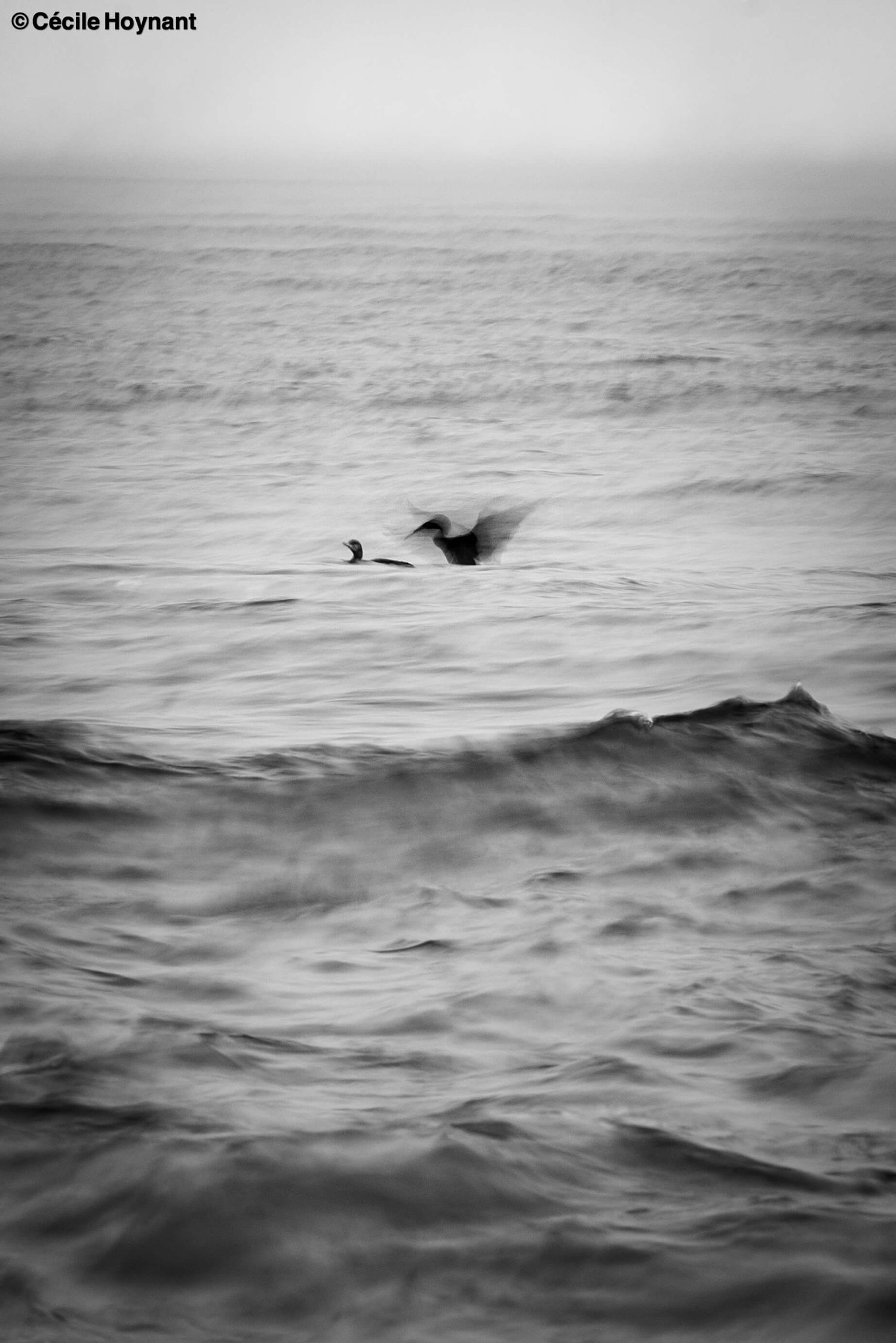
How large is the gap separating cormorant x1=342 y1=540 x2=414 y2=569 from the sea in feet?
0.33

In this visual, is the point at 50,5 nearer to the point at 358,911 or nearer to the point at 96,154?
the point at 96,154

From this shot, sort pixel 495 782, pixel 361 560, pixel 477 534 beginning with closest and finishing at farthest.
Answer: pixel 495 782
pixel 361 560
pixel 477 534

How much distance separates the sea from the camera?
1.53 meters

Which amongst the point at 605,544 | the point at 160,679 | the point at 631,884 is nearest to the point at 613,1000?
the point at 631,884

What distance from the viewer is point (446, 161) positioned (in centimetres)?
512

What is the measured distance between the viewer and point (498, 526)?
521 centimetres

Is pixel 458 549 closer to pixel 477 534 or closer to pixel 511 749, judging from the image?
pixel 477 534

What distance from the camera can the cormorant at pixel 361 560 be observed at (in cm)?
493

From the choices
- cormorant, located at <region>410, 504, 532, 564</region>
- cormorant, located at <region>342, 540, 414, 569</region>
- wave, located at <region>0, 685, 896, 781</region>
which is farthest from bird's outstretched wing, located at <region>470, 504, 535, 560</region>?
wave, located at <region>0, 685, 896, 781</region>

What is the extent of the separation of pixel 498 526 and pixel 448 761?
205cm

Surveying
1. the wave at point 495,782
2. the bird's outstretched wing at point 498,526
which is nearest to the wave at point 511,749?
the wave at point 495,782

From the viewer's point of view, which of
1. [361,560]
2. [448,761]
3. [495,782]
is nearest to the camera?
Result: [495,782]

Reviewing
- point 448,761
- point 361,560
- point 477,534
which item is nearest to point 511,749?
point 448,761

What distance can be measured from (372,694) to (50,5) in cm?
269
